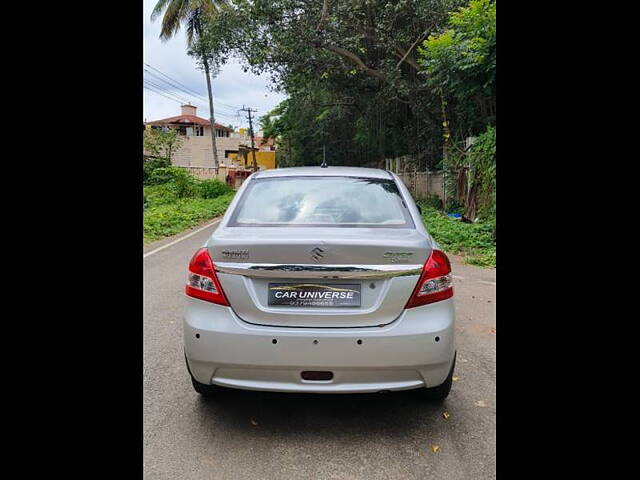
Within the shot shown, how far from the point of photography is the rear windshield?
3.24 meters

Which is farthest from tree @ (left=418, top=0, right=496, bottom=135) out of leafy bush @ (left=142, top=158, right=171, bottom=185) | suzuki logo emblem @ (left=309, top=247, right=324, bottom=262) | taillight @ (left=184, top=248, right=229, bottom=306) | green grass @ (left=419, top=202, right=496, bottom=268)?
leafy bush @ (left=142, top=158, right=171, bottom=185)

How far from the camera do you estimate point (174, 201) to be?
21.5 m

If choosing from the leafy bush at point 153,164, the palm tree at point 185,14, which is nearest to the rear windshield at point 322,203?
the leafy bush at point 153,164

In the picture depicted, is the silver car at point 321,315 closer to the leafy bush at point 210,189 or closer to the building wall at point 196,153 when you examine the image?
the leafy bush at point 210,189

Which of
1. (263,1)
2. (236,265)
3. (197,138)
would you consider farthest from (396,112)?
(197,138)

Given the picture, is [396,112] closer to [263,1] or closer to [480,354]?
[263,1]

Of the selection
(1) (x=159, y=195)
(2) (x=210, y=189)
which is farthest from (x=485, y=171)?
(2) (x=210, y=189)

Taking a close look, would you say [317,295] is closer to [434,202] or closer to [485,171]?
[485,171]

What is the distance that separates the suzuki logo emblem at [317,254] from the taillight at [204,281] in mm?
550

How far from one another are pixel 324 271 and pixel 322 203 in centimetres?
85

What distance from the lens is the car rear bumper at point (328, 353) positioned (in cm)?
263
